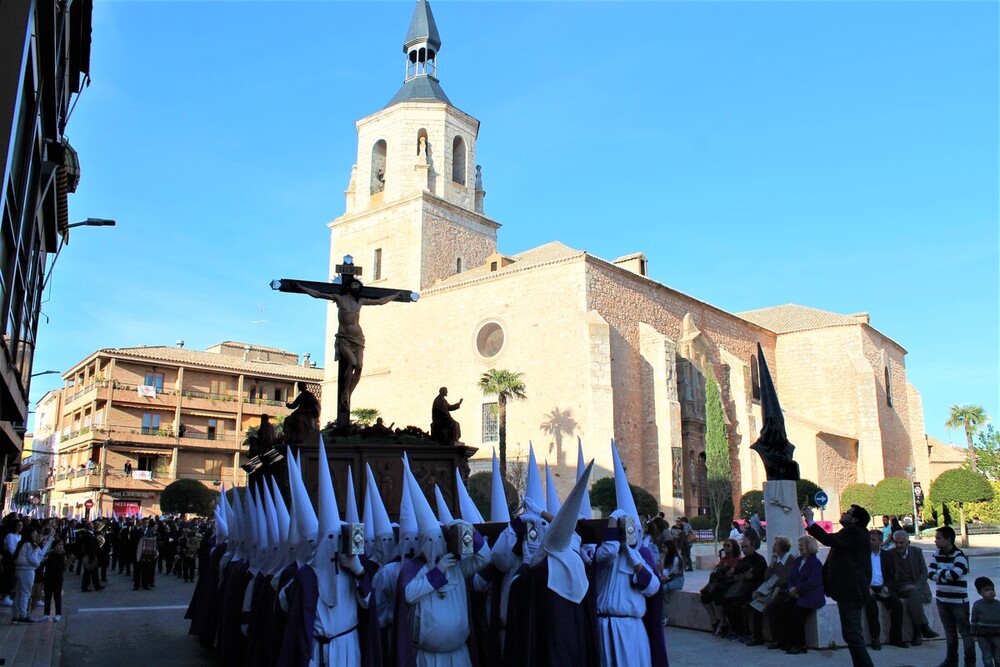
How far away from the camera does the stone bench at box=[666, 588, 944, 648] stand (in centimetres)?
862

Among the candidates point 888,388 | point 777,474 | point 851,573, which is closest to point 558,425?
point 777,474

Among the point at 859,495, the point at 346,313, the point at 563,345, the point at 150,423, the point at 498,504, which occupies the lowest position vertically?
the point at 498,504

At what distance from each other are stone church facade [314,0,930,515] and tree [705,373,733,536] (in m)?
0.84

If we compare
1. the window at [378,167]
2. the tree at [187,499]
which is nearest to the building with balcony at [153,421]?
the tree at [187,499]

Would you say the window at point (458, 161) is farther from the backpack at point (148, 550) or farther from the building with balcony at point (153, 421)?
the backpack at point (148, 550)

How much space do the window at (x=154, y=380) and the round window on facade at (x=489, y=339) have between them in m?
23.2

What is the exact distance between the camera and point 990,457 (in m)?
36.4

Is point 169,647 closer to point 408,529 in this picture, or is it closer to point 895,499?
point 408,529

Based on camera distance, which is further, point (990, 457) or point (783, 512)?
point (990, 457)

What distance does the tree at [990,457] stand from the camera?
119ft

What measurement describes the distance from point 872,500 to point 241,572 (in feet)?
112

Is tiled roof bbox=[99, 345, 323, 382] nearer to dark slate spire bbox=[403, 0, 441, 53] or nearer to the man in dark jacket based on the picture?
dark slate spire bbox=[403, 0, 441, 53]

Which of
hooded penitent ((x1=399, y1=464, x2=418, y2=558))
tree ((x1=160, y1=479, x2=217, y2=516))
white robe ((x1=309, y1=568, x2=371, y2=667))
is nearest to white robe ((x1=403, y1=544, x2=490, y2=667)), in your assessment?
hooded penitent ((x1=399, y1=464, x2=418, y2=558))

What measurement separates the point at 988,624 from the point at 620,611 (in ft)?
11.2
